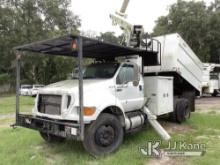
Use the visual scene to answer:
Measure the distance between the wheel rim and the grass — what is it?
1.00ft

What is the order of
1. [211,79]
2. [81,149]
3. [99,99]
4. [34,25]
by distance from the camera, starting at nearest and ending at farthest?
[99,99] < [81,149] < [211,79] < [34,25]

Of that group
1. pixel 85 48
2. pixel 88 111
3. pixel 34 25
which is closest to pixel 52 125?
pixel 88 111

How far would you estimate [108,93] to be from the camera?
6.96 meters

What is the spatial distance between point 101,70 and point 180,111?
3967 millimetres

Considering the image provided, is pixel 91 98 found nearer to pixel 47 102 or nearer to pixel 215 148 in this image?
pixel 47 102

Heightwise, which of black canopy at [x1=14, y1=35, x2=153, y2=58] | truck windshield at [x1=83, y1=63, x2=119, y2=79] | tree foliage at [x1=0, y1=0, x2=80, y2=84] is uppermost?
tree foliage at [x1=0, y1=0, x2=80, y2=84]

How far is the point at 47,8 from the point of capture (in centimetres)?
3216

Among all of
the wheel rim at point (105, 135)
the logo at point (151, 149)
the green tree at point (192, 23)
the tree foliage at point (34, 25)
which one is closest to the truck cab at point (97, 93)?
the wheel rim at point (105, 135)

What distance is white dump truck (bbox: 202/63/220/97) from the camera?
890 inches

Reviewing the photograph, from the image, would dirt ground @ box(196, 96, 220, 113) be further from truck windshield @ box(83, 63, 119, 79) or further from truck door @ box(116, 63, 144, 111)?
truck windshield @ box(83, 63, 119, 79)

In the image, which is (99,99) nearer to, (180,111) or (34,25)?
(180,111)

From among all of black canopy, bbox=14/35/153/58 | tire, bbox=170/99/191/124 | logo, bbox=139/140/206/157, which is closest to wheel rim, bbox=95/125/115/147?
logo, bbox=139/140/206/157

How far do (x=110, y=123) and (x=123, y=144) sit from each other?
108cm

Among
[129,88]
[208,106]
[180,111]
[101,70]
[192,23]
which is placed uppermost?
[192,23]
